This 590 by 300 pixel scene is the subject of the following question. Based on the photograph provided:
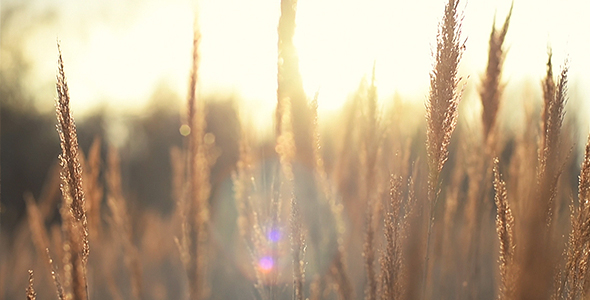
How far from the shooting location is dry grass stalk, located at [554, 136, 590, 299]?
145 centimetres

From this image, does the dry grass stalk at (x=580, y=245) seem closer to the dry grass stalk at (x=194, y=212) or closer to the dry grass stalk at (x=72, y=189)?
the dry grass stalk at (x=194, y=212)

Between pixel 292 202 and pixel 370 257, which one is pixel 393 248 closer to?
pixel 370 257

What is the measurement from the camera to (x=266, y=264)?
6.34 feet

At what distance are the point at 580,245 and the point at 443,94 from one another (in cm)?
65

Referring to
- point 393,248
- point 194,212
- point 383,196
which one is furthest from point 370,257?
point 194,212

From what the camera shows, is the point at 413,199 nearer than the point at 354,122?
Yes

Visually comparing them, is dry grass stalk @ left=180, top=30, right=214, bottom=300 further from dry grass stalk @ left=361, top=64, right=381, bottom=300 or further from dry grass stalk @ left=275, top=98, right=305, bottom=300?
dry grass stalk @ left=361, top=64, right=381, bottom=300

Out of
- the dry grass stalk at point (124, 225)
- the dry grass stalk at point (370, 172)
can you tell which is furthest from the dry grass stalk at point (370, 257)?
the dry grass stalk at point (124, 225)

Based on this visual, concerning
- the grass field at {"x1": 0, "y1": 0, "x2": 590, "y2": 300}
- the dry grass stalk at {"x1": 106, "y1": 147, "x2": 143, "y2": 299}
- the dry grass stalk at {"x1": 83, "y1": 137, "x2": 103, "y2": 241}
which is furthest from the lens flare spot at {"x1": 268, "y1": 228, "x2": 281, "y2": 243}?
the dry grass stalk at {"x1": 83, "y1": 137, "x2": 103, "y2": 241}

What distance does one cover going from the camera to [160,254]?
18.9 ft

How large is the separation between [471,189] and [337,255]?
125 cm

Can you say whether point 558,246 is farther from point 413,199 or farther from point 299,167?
point 299,167

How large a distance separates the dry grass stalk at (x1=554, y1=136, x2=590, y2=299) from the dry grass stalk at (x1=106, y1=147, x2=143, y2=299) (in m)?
2.13

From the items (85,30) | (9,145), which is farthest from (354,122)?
(9,145)
